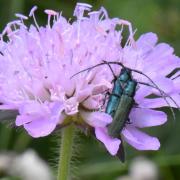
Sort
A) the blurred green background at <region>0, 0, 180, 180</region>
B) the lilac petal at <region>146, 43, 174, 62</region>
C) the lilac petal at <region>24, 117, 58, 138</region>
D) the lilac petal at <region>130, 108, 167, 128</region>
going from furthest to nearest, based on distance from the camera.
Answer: the blurred green background at <region>0, 0, 180, 180</region> → the lilac petal at <region>146, 43, 174, 62</region> → the lilac petal at <region>130, 108, 167, 128</region> → the lilac petal at <region>24, 117, 58, 138</region>

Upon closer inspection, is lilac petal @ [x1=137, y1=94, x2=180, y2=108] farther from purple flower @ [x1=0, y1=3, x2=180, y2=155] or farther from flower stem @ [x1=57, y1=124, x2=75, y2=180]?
flower stem @ [x1=57, y1=124, x2=75, y2=180]

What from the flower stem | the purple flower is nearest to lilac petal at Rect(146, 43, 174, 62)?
the purple flower

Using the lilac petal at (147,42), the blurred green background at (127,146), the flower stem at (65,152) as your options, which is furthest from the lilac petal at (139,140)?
the blurred green background at (127,146)

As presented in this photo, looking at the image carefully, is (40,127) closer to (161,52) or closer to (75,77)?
(75,77)

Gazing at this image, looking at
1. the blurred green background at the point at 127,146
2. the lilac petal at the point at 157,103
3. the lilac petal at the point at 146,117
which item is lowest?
the blurred green background at the point at 127,146

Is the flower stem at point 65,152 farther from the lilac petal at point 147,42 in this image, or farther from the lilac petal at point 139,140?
the lilac petal at point 147,42

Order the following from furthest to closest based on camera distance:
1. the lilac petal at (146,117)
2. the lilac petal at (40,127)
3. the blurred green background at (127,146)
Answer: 1. the blurred green background at (127,146)
2. the lilac petal at (146,117)
3. the lilac petal at (40,127)
